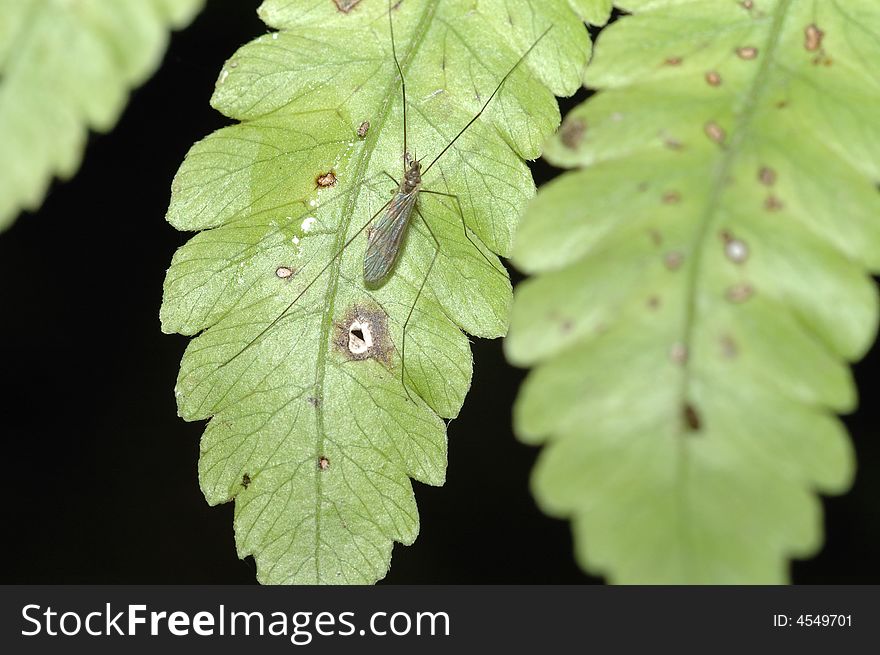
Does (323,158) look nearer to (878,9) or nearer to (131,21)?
(131,21)

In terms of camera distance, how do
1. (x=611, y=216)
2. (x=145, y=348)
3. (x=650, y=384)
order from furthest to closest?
1. (x=145, y=348)
2. (x=611, y=216)
3. (x=650, y=384)

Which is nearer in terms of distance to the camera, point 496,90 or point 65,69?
point 65,69

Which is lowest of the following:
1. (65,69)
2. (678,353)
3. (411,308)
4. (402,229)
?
(411,308)

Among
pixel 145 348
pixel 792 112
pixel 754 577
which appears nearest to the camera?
pixel 754 577

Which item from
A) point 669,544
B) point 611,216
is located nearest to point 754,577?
point 669,544

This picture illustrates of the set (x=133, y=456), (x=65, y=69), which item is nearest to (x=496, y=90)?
(x=65, y=69)

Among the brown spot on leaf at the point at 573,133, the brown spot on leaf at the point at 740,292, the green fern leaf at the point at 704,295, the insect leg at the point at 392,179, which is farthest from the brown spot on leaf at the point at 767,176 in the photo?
the insect leg at the point at 392,179

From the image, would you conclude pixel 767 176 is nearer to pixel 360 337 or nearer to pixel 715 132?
pixel 715 132
